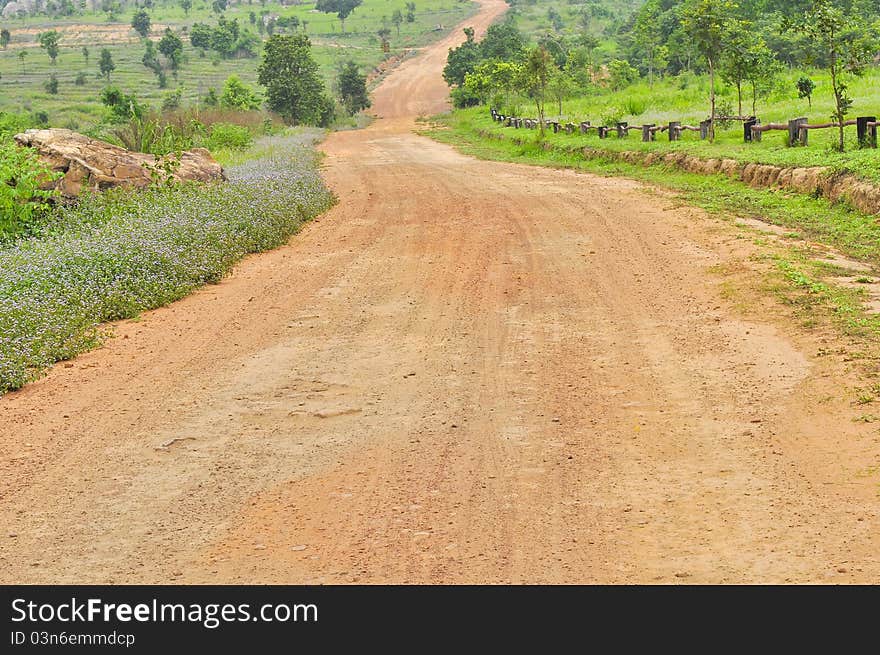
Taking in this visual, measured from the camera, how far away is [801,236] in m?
13.5

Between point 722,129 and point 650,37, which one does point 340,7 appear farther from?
point 722,129

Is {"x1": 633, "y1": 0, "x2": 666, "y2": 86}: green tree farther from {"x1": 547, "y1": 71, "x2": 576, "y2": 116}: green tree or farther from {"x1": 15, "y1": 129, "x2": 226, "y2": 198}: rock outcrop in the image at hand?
{"x1": 15, "y1": 129, "x2": 226, "y2": 198}: rock outcrop

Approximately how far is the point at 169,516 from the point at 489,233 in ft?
33.5

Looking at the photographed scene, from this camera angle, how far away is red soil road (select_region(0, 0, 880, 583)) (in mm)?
5258

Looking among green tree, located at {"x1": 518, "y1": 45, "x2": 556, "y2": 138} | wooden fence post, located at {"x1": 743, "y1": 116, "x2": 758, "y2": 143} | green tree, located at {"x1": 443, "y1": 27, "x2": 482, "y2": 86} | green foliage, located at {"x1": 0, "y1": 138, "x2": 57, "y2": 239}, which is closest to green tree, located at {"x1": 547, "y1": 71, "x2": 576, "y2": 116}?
green tree, located at {"x1": 518, "y1": 45, "x2": 556, "y2": 138}

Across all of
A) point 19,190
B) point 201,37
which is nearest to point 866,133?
→ point 19,190

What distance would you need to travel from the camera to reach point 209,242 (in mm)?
14117

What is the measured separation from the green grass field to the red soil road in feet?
154

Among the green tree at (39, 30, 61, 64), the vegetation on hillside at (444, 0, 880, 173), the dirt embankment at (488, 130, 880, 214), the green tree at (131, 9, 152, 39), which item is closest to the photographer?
the dirt embankment at (488, 130, 880, 214)

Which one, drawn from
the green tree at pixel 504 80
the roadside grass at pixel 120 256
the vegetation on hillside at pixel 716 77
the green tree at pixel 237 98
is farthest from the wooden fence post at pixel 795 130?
the green tree at pixel 237 98

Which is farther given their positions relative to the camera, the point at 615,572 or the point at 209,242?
the point at 209,242

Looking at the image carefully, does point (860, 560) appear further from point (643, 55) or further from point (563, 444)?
point (643, 55)
